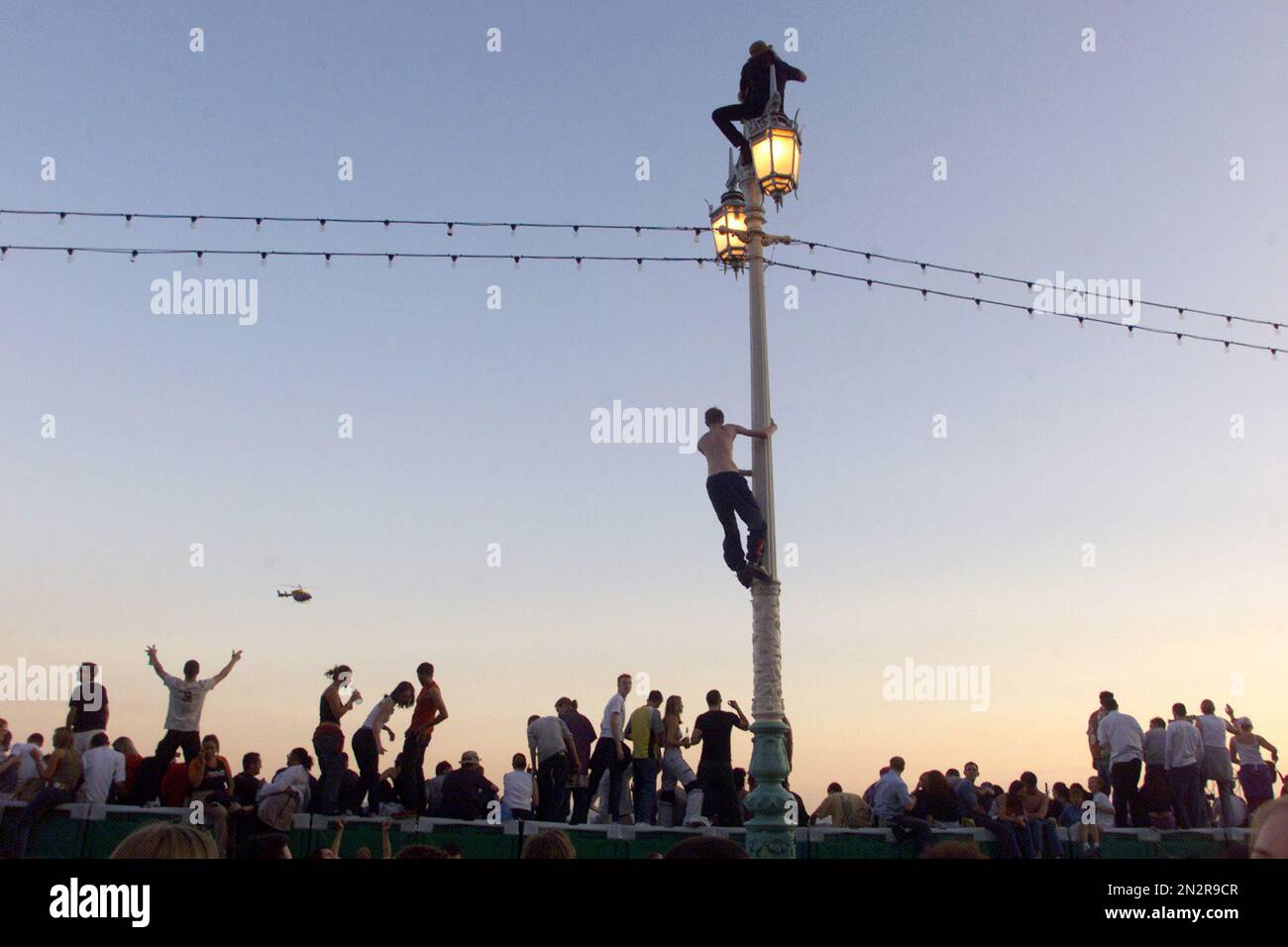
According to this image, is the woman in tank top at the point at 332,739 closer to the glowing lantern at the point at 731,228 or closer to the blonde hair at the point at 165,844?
the glowing lantern at the point at 731,228

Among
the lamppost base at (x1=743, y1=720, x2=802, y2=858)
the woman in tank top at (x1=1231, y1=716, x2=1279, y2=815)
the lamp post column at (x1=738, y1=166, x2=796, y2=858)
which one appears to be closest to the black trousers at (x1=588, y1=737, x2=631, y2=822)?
the lamp post column at (x1=738, y1=166, x2=796, y2=858)

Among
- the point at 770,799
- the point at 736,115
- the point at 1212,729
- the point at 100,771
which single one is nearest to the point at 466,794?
the point at 100,771

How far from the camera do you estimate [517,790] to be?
11.7 m

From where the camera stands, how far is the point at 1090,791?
47.6ft

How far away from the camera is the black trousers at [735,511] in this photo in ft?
28.5

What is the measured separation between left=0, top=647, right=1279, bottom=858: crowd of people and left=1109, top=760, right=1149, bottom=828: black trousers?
0.02 metres

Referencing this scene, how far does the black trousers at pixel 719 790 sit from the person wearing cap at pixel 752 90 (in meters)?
6.25

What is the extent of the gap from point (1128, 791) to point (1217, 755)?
1.60m

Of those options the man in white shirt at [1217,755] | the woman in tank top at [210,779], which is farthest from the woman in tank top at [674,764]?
the man in white shirt at [1217,755]

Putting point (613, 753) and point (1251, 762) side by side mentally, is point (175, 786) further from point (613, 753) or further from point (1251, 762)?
point (1251, 762)

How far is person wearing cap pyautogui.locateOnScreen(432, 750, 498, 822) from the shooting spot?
36.6 feet

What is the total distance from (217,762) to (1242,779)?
1240 centimetres
